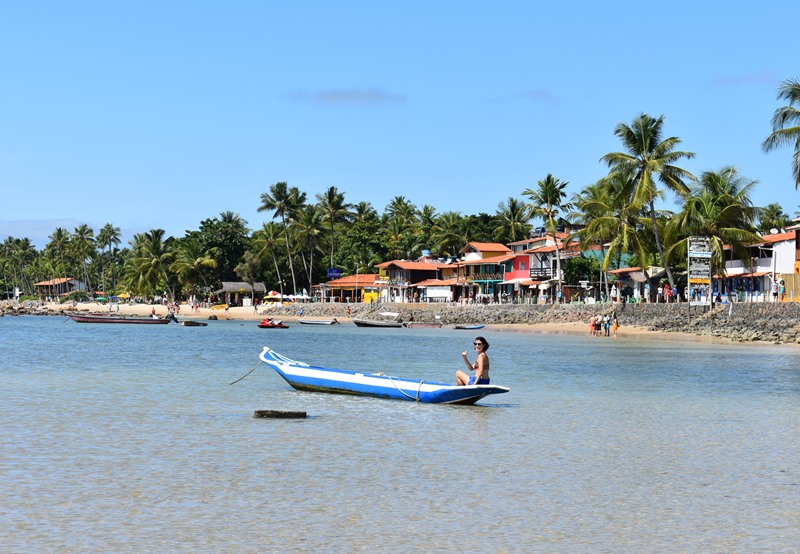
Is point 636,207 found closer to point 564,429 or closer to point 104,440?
point 564,429

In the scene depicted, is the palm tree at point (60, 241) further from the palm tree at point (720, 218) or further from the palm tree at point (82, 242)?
the palm tree at point (720, 218)

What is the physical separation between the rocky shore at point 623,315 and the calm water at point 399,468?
27686mm

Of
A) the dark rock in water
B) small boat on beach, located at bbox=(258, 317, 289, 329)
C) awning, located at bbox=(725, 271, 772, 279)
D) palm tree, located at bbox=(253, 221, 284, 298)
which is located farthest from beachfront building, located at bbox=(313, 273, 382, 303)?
the dark rock in water

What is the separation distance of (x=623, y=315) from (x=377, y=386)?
174 ft

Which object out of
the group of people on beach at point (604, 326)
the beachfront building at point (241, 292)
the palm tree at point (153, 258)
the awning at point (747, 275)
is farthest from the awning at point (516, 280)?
the palm tree at point (153, 258)

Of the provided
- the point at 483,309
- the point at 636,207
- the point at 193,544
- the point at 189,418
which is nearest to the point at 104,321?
the point at 483,309

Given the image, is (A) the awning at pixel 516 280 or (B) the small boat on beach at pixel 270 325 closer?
(B) the small boat on beach at pixel 270 325

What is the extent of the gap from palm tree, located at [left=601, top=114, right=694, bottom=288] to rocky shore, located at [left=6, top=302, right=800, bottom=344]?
5350mm

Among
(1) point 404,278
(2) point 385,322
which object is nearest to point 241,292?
(1) point 404,278

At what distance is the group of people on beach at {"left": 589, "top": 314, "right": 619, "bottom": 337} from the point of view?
226ft

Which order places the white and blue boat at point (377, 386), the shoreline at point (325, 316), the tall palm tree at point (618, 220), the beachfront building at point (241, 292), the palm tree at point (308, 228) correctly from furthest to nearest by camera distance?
the beachfront building at point (241, 292)
the palm tree at point (308, 228)
the tall palm tree at point (618, 220)
the shoreline at point (325, 316)
the white and blue boat at point (377, 386)

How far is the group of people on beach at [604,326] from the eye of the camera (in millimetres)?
69000

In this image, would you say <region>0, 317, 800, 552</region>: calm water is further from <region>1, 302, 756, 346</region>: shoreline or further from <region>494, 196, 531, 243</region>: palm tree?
<region>494, 196, 531, 243</region>: palm tree

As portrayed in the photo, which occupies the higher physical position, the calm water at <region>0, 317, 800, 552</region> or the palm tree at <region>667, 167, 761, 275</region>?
the palm tree at <region>667, 167, 761, 275</region>
